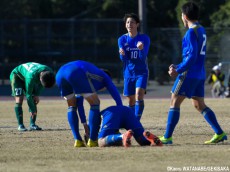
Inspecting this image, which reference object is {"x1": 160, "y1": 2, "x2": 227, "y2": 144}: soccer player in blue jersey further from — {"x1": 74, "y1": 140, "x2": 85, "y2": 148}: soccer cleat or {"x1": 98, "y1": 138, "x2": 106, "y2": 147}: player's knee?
{"x1": 74, "y1": 140, "x2": 85, "y2": 148}: soccer cleat

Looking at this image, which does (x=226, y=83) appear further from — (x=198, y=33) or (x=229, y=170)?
(x=229, y=170)

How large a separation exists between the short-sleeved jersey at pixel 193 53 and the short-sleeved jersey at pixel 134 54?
2808 mm

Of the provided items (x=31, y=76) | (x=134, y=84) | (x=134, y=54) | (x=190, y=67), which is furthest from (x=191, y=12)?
(x=31, y=76)

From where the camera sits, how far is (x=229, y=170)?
9695 millimetres

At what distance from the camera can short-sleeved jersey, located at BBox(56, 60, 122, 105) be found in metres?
12.2

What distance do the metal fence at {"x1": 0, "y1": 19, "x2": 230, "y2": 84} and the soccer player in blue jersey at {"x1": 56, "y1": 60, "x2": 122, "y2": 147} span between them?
104 feet

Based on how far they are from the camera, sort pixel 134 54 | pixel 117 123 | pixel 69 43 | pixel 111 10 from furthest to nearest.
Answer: pixel 111 10 → pixel 69 43 → pixel 134 54 → pixel 117 123

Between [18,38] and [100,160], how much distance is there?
36.0 metres

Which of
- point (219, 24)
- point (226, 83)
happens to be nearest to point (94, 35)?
point (219, 24)

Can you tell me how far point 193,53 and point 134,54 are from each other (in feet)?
10.3

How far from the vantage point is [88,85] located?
12250 mm

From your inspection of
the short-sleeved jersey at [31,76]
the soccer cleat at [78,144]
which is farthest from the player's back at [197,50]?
the short-sleeved jersey at [31,76]

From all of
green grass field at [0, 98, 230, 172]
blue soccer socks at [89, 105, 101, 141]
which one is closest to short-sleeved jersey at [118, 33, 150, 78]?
green grass field at [0, 98, 230, 172]

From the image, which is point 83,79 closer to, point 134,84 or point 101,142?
point 101,142
